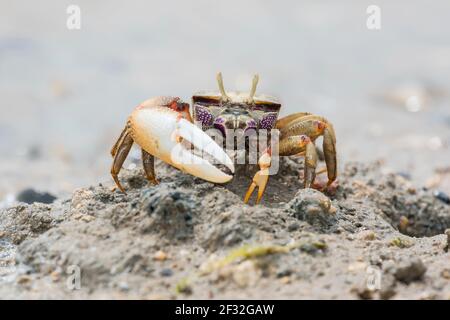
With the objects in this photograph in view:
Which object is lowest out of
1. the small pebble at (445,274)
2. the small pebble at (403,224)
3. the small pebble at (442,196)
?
the small pebble at (403,224)

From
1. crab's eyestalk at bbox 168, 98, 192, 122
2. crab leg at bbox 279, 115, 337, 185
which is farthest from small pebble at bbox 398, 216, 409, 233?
crab's eyestalk at bbox 168, 98, 192, 122

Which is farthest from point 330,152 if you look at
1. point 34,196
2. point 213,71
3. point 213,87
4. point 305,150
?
point 213,71

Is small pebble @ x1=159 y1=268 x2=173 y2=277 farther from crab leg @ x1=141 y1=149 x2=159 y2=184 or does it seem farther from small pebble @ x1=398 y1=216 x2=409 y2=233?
small pebble @ x1=398 y1=216 x2=409 y2=233

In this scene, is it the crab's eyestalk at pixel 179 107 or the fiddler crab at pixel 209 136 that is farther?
the crab's eyestalk at pixel 179 107

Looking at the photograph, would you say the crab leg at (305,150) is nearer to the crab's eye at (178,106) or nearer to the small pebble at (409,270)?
the crab's eye at (178,106)

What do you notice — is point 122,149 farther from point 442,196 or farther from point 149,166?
point 442,196

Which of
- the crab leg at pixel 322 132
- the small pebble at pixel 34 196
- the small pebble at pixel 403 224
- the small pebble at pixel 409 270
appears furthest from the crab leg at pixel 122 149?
the small pebble at pixel 403 224

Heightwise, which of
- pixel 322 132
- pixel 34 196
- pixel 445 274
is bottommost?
pixel 34 196
